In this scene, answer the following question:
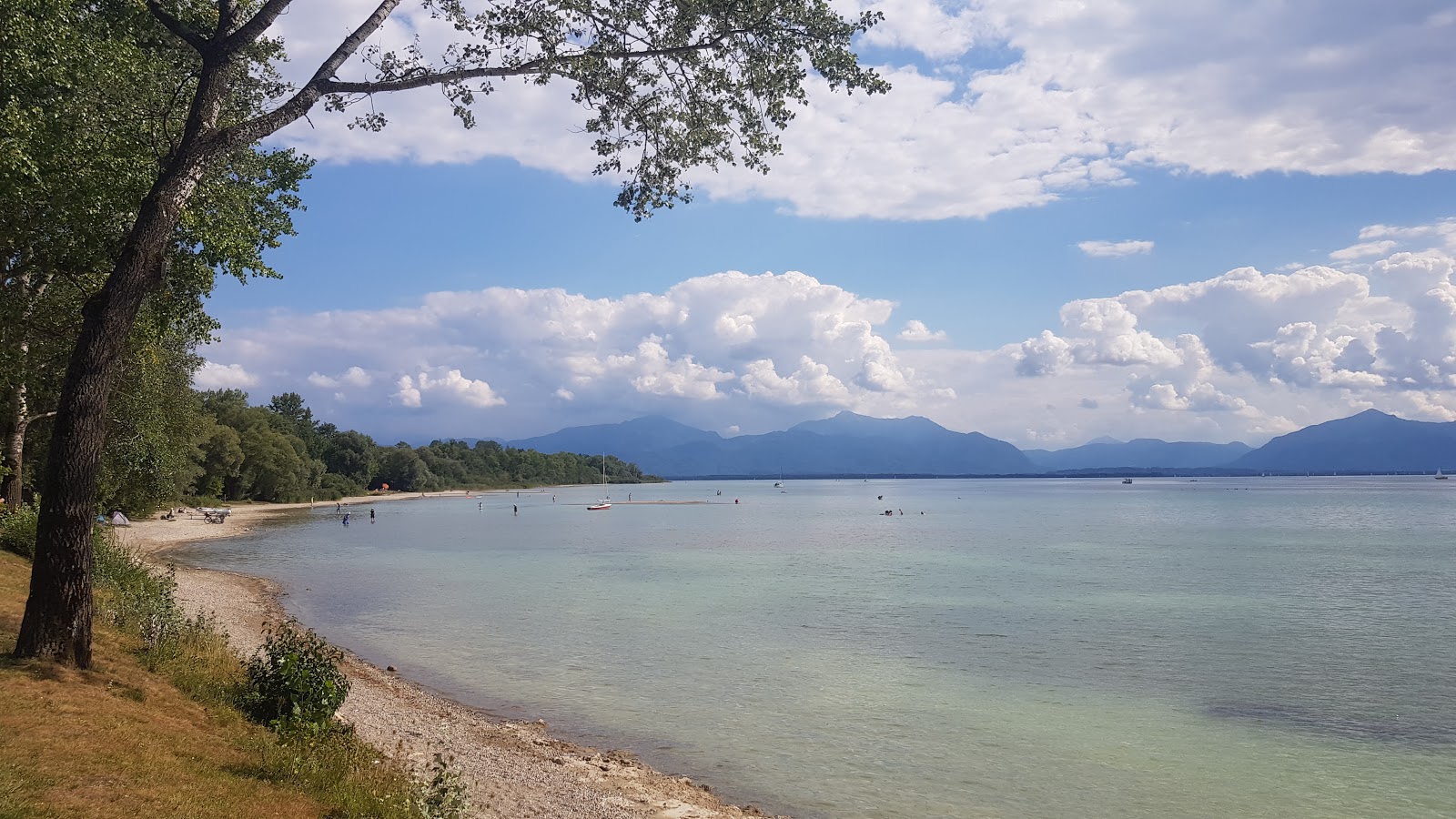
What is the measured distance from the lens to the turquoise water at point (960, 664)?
15664 millimetres

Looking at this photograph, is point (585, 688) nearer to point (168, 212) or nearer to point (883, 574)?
point (168, 212)

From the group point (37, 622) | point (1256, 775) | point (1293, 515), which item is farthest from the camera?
point (1293, 515)

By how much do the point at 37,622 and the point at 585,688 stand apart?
12989mm

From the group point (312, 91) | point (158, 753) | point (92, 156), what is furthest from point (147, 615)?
point (312, 91)

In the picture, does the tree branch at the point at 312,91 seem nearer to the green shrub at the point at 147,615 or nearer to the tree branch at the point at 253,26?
the tree branch at the point at 253,26

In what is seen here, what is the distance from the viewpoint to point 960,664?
25531mm

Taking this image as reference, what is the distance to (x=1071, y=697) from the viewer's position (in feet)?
70.6

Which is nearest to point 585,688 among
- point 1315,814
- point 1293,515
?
point 1315,814

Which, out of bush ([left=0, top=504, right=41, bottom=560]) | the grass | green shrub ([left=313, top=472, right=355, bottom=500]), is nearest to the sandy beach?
the grass

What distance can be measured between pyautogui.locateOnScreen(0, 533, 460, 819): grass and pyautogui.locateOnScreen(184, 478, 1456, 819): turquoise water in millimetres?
7083

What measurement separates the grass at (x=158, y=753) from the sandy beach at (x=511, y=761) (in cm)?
188

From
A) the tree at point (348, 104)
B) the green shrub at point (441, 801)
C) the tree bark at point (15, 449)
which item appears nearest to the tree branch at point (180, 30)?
the tree at point (348, 104)

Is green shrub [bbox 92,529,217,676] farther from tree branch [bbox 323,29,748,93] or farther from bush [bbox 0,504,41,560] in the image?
tree branch [bbox 323,29,748,93]

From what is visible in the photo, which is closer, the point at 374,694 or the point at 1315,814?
the point at 1315,814
